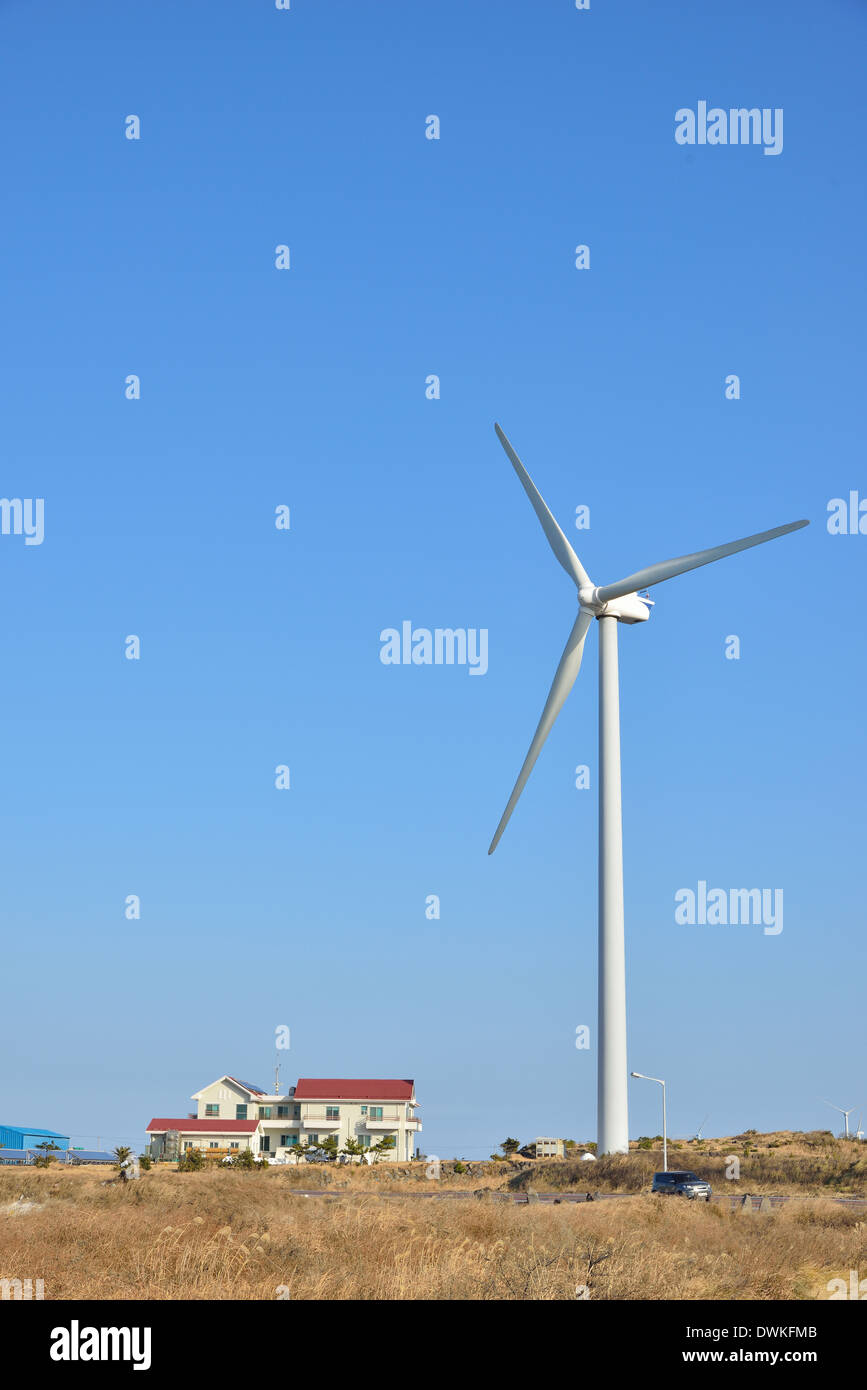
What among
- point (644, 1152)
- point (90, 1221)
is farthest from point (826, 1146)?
point (90, 1221)

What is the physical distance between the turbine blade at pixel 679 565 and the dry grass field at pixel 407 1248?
881 inches

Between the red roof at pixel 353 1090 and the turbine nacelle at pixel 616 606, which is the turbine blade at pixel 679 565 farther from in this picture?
the red roof at pixel 353 1090

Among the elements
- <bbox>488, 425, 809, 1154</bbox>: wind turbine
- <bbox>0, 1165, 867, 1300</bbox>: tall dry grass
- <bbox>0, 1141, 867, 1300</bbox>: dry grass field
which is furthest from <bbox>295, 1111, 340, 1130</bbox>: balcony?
<bbox>0, 1165, 867, 1300</bbox>: tall dry grass

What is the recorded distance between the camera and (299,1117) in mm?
100812

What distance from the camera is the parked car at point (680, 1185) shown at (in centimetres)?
4228

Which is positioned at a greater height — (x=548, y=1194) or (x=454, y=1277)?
(x=454, y=1277)

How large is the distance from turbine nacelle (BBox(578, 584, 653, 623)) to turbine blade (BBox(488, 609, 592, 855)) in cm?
58

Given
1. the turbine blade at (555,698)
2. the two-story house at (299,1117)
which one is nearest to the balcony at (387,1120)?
the two-story house at (299,1117)

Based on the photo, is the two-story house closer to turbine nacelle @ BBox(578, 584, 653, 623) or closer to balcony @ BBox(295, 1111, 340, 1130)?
balcony @ BBox(295, 1111, 340, 1130)

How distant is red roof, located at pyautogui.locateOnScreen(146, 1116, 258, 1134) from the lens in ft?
321

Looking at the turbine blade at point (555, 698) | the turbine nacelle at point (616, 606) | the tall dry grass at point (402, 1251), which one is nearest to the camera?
the tall dry grass at point (402, 1251)
